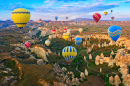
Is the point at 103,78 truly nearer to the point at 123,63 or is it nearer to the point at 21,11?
the point at 123,63

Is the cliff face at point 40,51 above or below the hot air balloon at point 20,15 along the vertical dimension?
below

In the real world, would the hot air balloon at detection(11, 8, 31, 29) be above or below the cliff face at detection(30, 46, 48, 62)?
above

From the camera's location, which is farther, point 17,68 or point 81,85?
point 81,85

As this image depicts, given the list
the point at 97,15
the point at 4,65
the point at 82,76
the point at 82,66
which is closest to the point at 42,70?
the point at 4,65

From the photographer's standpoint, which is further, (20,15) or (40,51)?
(40,51)

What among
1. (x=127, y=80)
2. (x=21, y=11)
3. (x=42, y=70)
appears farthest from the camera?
(x=21, y=11)

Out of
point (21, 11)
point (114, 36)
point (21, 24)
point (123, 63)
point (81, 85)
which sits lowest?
point (81, 85)

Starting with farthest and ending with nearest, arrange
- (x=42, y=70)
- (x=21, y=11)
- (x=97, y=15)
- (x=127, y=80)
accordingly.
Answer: (x=97, y=15), (x=21, y=11), (x=127, y=80), (x=42, y=70)

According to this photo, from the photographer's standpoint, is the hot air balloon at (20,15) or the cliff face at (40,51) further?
the cliff face at (40,51)

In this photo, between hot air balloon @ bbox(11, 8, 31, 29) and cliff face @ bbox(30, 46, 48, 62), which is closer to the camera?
hot air balloon @ bbox(11, 8, 31, 29)

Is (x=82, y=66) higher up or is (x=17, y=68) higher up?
(x=17, y=68)

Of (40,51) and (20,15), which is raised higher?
(20,15)
